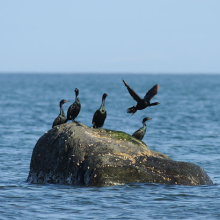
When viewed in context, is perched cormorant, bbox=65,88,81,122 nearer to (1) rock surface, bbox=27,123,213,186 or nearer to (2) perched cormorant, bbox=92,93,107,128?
(1) rock surface, bbox=27,123,213,186

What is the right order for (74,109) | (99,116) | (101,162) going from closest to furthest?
(101,162) < (99,116) < (74,109)

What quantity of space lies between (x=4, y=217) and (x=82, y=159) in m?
3.26

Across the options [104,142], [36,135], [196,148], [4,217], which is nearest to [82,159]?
[104,142]

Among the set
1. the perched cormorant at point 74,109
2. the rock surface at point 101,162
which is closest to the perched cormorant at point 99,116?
the rock surface at point 101,162

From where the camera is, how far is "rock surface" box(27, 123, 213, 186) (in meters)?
11.6

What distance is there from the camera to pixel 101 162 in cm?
1163

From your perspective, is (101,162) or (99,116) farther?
(99,116)

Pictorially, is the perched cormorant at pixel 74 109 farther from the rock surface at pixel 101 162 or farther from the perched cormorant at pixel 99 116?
the perched cormorant at pixel 99 116

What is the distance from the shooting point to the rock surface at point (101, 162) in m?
11.6

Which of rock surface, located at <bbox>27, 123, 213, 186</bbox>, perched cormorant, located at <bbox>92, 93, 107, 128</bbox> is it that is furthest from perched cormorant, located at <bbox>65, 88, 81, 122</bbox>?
perched cormorant, located at <bbox>92, 93, 107, 128</bbox>

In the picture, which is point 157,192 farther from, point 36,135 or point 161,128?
point 161,128

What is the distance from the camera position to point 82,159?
1204 centimetres

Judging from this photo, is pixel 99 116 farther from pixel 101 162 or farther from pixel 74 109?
pixel 101 162

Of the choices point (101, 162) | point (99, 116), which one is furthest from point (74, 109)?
point (101, 162)
